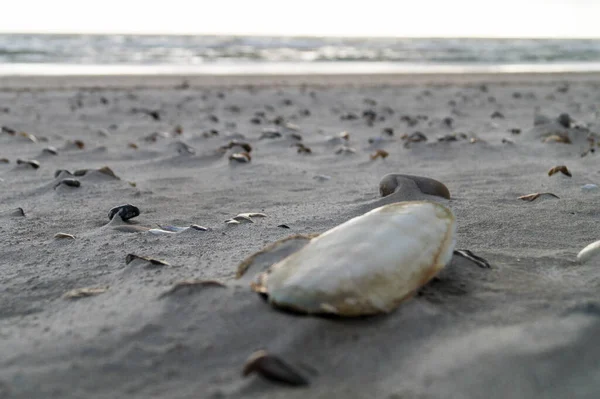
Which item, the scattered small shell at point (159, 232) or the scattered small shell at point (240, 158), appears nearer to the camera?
the scattered small shell at point (159, 232)

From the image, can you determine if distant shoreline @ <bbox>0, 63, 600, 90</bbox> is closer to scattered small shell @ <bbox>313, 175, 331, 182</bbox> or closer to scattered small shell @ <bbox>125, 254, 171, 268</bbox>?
scattered small shell @ <bbox>313, 175, 331, 182</bbox>

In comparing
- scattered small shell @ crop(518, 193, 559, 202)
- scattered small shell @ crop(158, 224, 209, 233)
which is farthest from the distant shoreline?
scattered small shell @ crop(518, 193, 559, 202)

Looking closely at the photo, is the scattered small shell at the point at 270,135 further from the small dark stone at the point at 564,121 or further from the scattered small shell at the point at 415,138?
the small dark stone at the point at 564,121

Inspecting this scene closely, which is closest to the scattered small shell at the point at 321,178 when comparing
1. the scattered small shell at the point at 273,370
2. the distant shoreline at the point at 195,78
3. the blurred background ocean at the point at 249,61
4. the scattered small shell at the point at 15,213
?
the scattered small shell at the point at 15,213

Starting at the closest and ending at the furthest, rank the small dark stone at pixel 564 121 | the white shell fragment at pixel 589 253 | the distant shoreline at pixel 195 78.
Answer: the white shell fragment at pixel 589 253
the small dark stone at pixel 564 121
the distant shoreline at pixel 195 78

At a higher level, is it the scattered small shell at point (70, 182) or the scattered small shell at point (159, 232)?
the scattered small shell at point (159, 232)

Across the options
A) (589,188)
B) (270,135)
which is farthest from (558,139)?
(270,135)

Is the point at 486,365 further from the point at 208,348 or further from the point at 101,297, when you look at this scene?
the point at 101,297

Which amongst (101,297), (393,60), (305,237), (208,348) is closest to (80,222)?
(101,297)
